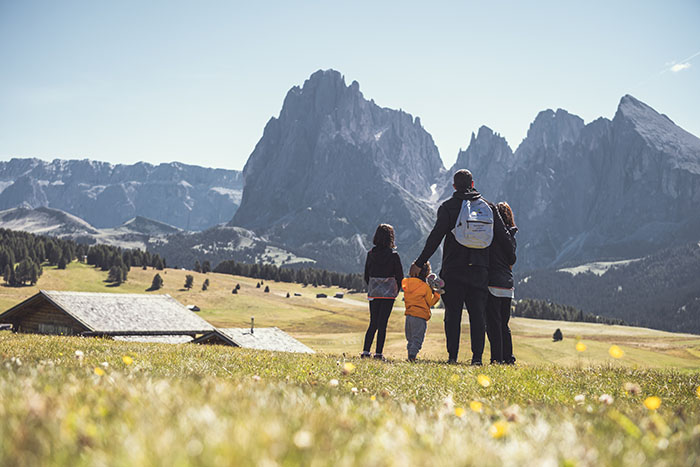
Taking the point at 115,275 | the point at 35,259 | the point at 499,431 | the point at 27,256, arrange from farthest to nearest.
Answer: the point at 35,259, the point at 115,275, the point at 27,256, the point at 499,431

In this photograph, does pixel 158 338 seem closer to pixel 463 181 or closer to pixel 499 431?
pixel 463 181

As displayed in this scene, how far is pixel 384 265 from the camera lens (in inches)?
629

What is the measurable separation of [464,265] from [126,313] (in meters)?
42.0

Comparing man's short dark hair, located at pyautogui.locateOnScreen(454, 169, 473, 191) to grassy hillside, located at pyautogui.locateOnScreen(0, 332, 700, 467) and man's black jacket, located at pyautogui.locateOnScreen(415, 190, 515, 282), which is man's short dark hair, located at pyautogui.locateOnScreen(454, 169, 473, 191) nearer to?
man's black jacket, located at pyautogui.locateOnScreen(415, 190, 515, 282)

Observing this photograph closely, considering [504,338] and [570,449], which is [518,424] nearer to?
[570,449]

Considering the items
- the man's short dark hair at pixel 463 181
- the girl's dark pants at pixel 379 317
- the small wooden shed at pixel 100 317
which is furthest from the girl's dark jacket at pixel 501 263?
the small wooden shed at pixel 100 317

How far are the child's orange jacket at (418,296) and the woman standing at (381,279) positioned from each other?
497mm

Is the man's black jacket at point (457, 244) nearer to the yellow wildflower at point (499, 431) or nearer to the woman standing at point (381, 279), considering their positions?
the woman standing at point (381, 279)

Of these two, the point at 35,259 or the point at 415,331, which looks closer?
the point at 415,331

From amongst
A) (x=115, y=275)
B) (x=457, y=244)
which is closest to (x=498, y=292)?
(x=457, y=244)

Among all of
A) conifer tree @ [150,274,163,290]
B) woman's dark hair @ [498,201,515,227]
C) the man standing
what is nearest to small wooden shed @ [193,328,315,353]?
woman's dark hair @ [498,201,515,227]

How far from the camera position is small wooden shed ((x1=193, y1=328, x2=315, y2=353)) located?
4703cm

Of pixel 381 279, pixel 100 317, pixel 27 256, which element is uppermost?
pixel 381 279

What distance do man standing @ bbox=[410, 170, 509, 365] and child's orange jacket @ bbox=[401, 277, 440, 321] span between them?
250 cm
